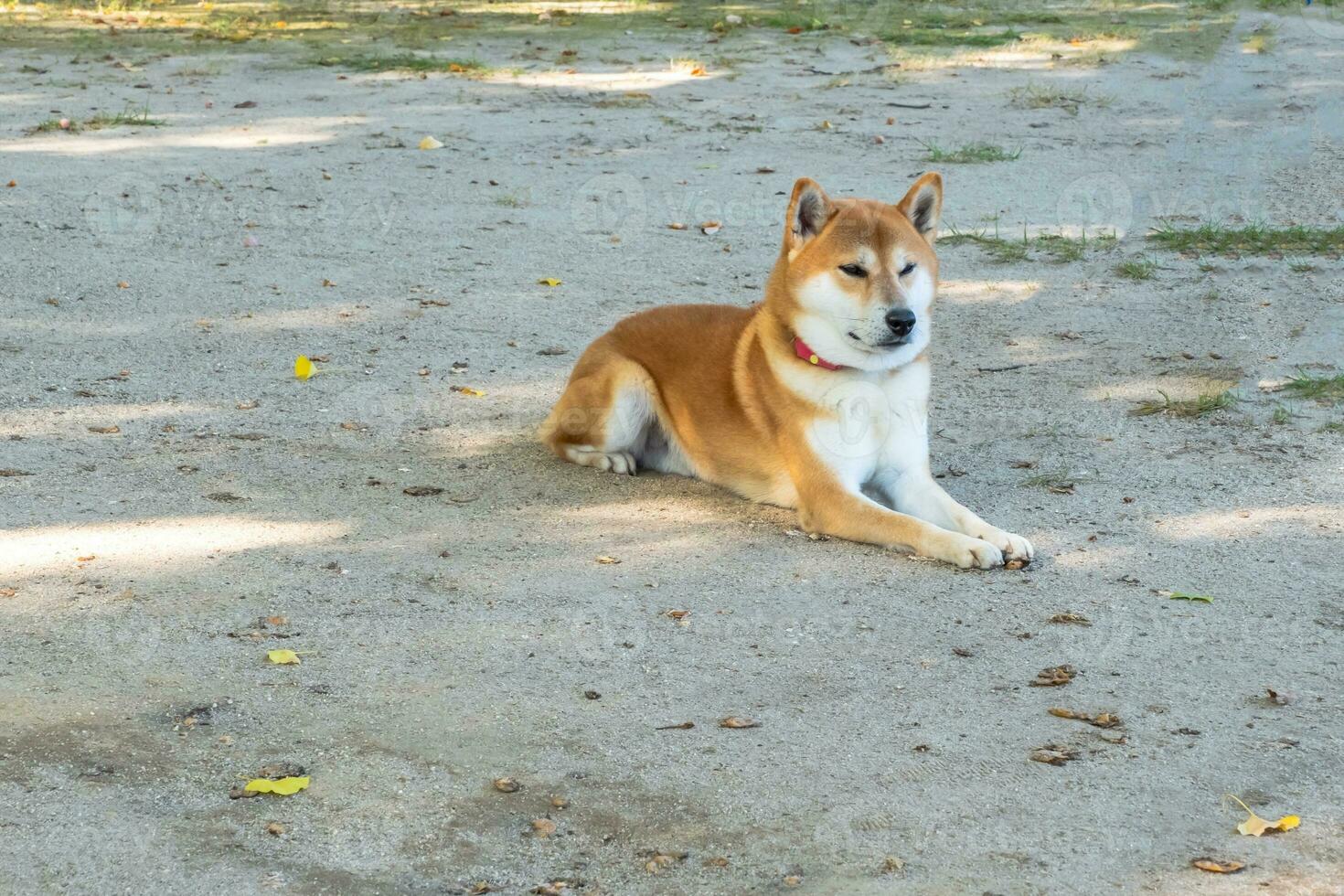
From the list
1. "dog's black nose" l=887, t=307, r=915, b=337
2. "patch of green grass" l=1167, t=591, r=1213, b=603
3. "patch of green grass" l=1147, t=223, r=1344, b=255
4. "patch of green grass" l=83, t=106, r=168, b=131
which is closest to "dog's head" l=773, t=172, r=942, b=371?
"dog's black nose" l=887, t=307, r=915, b=337

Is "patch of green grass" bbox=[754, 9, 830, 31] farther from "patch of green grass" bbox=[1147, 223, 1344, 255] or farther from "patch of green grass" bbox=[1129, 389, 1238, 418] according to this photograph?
"patch of green grass" bbox=[1129, 389, 1238, 418]

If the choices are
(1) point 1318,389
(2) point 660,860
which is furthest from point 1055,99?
(2) point 660,860

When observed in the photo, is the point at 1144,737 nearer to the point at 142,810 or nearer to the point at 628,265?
Result: the point at 142,810

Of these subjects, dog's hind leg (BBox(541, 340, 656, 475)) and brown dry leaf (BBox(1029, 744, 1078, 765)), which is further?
dog's hind leg (BBox(541, 340, 656, 475))

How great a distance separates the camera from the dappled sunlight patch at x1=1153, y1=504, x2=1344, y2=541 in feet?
15.0

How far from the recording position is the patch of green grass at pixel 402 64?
11.9 m

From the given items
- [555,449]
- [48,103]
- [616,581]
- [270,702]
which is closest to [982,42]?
[48,103]

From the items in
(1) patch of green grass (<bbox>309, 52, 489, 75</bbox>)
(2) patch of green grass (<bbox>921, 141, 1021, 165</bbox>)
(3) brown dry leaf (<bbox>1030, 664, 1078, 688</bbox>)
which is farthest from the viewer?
(1) patch of green grass (<bbox>309, 52, 489, 75</bbox>)

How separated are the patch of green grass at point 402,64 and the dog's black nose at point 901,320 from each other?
8031 millimetres

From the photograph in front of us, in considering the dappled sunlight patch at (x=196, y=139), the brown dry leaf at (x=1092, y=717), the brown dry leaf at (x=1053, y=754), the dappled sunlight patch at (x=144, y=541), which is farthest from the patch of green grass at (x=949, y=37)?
the brown dry leaf at (x=1053, y=754)

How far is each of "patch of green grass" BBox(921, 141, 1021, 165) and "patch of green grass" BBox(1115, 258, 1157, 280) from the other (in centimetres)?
216

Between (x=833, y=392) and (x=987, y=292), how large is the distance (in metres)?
2.70

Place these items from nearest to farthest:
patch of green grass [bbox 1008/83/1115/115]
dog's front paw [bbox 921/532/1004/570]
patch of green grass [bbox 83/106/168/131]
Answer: dog's front paw [bbox 921/532/1004/570] → patch of green grass [bbox 83/106/168/131] → patch of green grass [bbox 1008/83/1115/115]

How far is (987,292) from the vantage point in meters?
7.16
